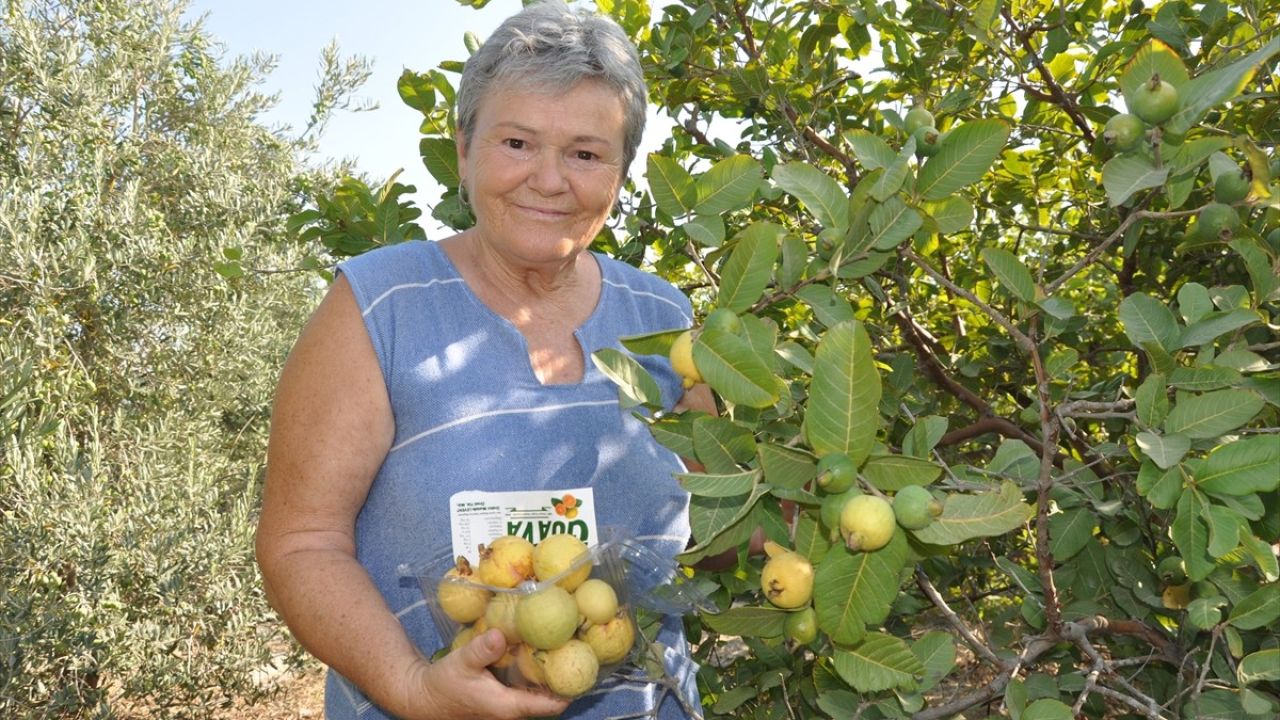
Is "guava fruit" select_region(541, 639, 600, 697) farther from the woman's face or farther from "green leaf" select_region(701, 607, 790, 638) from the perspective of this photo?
the woman's face

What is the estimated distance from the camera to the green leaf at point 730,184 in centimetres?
157

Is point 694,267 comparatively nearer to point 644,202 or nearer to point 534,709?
point 644,202

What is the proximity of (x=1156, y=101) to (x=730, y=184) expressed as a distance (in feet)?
1.94

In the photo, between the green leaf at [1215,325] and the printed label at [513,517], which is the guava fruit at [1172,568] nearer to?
the green leaf at [1215,325]

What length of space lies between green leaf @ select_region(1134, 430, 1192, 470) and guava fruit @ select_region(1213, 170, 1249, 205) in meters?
0.35

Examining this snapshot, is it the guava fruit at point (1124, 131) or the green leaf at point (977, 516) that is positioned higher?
the guava fruit at point (1124, 131)

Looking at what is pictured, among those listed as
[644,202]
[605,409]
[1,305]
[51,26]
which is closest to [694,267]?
[644,202]

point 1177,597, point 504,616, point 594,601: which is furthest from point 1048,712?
point 504,616

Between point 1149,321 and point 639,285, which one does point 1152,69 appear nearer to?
point 1149,321

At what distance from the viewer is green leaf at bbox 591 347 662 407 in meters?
1.29

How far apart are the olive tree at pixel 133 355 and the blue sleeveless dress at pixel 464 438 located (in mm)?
3031

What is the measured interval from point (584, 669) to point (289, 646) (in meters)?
5.25

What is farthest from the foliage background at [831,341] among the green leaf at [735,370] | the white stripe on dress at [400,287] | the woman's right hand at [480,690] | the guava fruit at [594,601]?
the white stripe on dress at [400,287]

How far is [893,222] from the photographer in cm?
141
